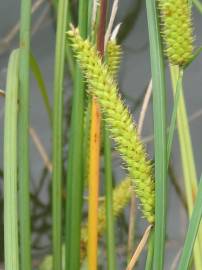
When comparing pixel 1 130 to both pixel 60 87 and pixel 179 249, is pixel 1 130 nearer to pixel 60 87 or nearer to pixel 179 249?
pixel 179 249

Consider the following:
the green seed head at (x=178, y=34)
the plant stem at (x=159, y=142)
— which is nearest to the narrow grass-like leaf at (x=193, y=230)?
the plant stem at (x=159, y=142)

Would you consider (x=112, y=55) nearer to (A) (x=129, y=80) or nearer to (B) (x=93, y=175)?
(B) (x=93, y=175)

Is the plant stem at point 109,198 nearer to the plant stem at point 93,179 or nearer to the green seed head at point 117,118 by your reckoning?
the plant stem at point 93,179

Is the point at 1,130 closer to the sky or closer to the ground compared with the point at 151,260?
closer to the sky

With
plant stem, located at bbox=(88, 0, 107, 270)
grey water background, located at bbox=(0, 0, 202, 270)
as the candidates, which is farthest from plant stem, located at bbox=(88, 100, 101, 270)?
grey water background, located at bbox=(0, 0, 202, 270)

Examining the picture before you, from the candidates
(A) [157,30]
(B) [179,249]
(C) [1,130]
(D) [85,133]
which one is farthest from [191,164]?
(C) [1,130]

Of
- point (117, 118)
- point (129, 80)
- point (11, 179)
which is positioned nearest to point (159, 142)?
point (117, 118)

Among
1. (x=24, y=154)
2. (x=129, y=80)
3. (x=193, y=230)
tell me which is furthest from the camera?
(x=129, y=80)
